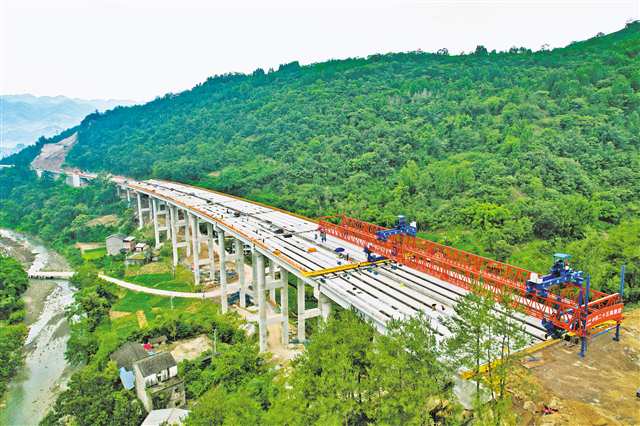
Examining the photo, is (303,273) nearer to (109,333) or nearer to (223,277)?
(223,277)

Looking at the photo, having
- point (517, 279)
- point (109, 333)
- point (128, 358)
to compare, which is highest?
point (517, 279)

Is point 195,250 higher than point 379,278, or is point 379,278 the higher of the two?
point 379,278

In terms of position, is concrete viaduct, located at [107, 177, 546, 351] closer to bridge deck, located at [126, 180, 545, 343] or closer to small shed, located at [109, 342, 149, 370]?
bridge deck, located at [126, 180, 545, 343]

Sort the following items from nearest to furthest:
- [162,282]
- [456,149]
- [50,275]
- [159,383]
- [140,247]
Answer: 1. [159,383]
2. [162,282]
3. [50,275]
4. [456,149]
5. [140,247]

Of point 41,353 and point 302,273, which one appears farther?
point 41,353

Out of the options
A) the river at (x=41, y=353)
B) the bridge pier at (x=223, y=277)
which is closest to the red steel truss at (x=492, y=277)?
the bridge pier at (x=223, y=277)

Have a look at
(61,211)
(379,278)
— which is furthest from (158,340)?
(61,211)
